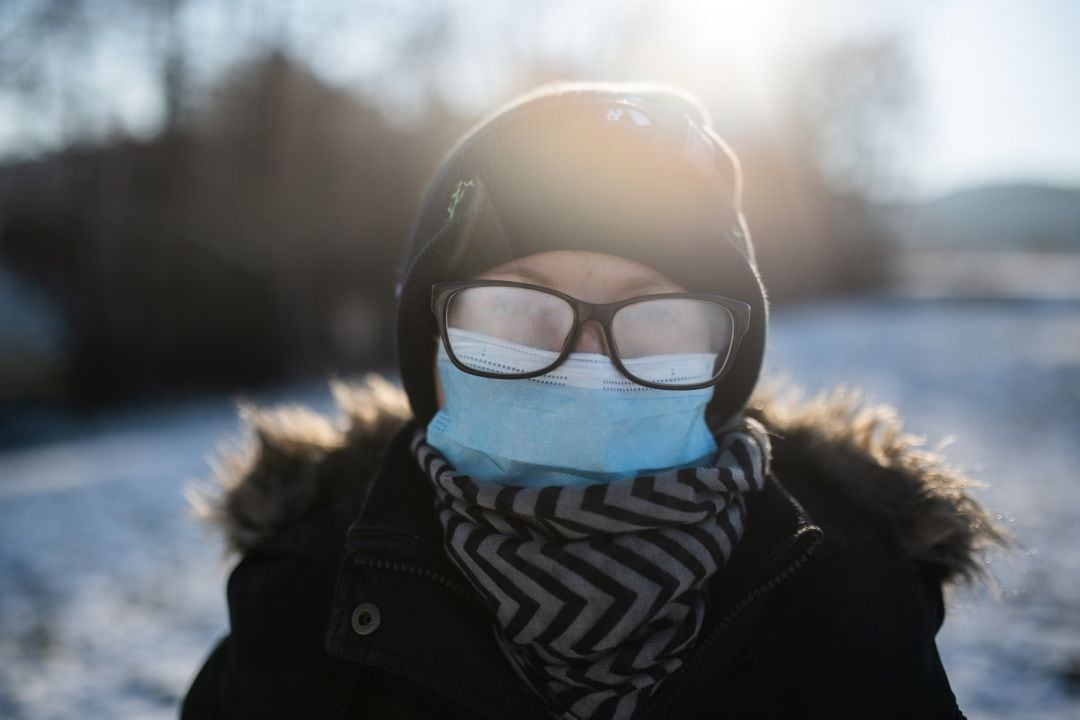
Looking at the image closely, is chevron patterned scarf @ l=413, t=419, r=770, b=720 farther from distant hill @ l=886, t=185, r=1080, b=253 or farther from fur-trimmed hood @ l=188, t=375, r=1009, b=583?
distant hill @ l=886, t=185, r=1080, b=253

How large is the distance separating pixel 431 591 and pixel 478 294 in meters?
0.59

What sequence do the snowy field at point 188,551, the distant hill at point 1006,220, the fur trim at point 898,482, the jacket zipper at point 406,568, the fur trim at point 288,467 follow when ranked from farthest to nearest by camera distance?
the distant hill at point 1006,220
the snowy field at point 188,551
the fur trim at point 288,467
the fur trim at point 898,482
the jacket zipper at point 406,568

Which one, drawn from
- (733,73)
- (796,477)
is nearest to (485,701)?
(796,477)

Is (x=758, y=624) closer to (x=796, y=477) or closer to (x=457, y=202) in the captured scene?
(x=796, y=477)

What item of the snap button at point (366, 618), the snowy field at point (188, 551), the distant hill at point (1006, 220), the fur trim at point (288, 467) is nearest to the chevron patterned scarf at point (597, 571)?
the snap button at point (366, 618)

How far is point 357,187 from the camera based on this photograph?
458 inches

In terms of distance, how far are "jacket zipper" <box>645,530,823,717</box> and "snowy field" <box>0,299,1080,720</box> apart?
51 cm

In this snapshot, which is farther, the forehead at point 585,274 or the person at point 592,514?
the forehead at point 585,274

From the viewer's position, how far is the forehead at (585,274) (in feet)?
4.57

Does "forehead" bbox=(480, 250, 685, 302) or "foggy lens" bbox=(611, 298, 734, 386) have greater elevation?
"forehead" bbox=(480, 250, 685, 302)

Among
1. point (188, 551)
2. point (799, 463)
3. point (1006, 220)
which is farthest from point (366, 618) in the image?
point (1006, 220)

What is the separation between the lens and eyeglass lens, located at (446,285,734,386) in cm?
136

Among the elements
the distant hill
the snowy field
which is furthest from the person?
Result: the distant hill

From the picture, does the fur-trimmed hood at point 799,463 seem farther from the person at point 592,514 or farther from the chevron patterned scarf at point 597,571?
the chevron patterned scarf at point 597,571
